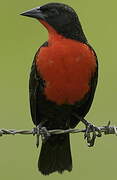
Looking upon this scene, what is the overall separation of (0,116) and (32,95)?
93.6 inches

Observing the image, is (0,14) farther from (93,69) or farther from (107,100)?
(93,69)

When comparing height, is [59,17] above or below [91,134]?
above

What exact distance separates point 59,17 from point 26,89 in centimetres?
322

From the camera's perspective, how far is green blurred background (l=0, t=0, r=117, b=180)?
10.8 meters

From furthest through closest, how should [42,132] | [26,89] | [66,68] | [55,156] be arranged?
[26,89] < [55,156] < [42,132] < [66,68]

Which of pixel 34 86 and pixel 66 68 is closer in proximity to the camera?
pixel 66 68

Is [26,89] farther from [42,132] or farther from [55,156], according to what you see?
[42,132]

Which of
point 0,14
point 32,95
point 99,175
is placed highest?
point 0,14

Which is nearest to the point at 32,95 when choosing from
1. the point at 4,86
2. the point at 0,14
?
the point at 4,86

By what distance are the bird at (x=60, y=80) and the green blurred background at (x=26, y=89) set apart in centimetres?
67

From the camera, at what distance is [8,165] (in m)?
10.9

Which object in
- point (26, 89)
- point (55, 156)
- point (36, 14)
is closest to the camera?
point (36, 14)

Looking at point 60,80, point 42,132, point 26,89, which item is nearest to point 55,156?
point 42,132

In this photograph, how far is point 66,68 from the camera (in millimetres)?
9109
